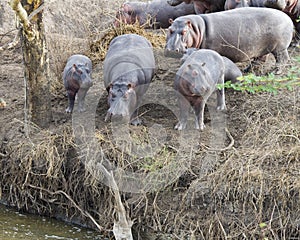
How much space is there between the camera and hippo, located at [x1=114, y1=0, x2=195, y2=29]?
9.46m

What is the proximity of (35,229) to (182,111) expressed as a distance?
1.80 meters

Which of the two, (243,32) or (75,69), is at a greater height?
(243,32)

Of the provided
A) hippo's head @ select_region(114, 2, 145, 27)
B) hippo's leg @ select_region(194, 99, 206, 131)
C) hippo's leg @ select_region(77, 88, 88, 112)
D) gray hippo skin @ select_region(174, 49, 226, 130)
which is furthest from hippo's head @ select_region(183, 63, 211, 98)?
hippo's head @ select_region(114, 2, 145, 27)

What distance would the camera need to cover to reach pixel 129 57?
723cm

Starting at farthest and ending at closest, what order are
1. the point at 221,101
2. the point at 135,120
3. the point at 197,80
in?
the point at 221,101, the point at 135,120, the point at 197,80

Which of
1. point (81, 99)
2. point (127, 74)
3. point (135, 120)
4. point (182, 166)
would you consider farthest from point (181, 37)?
point (182, 166)

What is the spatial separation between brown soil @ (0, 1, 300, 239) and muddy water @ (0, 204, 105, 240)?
112 mm

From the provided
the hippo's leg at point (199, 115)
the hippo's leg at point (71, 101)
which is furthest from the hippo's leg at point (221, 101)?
the hippo's leg at point (71, 101)

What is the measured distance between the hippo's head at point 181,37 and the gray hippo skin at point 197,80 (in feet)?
0.90

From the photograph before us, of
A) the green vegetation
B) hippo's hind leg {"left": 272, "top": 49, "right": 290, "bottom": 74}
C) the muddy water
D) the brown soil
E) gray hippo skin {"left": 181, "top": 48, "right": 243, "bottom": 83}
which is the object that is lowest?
the muddy water

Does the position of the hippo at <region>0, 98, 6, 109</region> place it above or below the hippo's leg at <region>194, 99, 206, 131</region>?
below

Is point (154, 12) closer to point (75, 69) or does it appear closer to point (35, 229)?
point (75, 69)

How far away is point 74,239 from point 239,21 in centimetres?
295

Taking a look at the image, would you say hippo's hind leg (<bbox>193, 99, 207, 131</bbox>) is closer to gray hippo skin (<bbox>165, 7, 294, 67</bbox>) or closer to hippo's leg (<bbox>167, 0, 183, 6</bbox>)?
gray hippo skin (<bbox>165, 7, 294, 67</bbox>)
